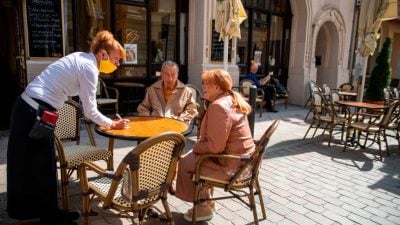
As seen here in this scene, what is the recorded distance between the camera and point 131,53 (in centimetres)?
771

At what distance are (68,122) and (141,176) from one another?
1.77 metres

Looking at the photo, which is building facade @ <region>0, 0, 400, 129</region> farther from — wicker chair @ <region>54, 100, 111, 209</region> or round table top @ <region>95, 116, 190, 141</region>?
round table top @ <region>95, 116, 190, 141</region>

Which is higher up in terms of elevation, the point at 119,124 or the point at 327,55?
the point at 327,55

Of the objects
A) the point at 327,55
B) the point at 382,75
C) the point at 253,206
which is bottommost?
the point at 253,206

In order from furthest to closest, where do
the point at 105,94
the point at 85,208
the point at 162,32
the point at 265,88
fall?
1. the point at 265,88
2. the point at 162,32
3. the point at 105,94
4. the point at 85,208

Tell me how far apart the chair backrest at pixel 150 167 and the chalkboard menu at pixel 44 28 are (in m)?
4.95

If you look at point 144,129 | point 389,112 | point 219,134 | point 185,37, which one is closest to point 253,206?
point 219,134

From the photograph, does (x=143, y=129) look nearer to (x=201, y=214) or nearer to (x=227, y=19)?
(x=201, y=214)

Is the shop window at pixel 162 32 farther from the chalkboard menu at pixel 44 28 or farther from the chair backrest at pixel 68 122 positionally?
the chair backrest at pixel 68 122

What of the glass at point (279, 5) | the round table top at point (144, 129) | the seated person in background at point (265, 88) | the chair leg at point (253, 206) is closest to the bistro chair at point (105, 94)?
the round table top at point (144, 129)

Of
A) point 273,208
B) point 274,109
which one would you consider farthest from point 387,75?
point 273,208

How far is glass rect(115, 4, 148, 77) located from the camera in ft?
24.8

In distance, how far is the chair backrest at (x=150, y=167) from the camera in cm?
200

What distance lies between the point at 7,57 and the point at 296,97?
863cm
